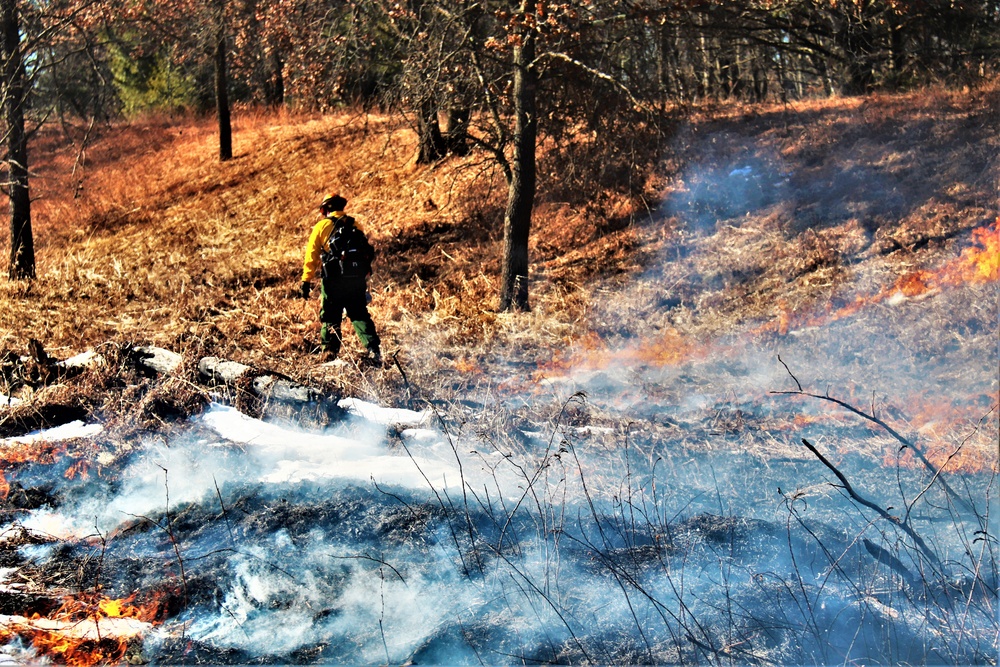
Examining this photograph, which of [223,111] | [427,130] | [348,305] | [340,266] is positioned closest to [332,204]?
[340,266]

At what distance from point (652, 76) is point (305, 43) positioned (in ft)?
14.5

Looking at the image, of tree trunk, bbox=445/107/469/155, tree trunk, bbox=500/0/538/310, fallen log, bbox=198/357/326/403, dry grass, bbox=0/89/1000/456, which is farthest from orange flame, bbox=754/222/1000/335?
fallen log, bbox=198/357/326/403

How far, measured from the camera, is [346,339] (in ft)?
31.8

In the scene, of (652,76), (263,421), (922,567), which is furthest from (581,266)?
(922,567)

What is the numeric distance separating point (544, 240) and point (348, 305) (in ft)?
16.3

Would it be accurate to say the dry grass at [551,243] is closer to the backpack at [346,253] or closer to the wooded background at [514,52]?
the wooded background at [514,52]

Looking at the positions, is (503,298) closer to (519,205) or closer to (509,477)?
(519,205)

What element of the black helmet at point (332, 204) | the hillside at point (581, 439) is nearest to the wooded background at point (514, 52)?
the hillside at point (581, 439)

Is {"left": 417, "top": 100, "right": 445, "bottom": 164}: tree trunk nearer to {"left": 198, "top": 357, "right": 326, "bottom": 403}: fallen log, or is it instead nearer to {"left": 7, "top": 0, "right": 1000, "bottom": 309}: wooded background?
{"left": 7, "top": 0, "right": 1000, "bottom": 309}: wooded background

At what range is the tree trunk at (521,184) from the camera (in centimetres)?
969

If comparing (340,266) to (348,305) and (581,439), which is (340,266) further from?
(581,439)

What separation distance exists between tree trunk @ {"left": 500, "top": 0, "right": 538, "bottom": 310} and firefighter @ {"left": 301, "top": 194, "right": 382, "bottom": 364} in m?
2.56

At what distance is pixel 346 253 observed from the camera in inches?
318

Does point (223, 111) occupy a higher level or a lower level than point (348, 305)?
higher
